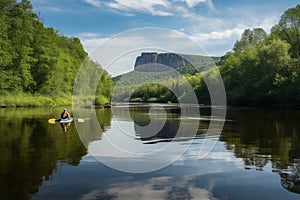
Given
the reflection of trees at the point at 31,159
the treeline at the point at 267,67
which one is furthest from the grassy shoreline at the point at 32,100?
the treeline at the point at 267,67

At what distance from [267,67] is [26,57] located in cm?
5475

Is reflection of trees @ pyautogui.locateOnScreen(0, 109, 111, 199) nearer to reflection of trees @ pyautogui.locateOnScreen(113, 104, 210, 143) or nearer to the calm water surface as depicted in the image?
the calm water surface

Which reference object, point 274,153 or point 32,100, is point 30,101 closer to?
point 32,100

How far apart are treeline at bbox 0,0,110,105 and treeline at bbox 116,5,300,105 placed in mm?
48466

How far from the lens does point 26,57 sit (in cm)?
6303

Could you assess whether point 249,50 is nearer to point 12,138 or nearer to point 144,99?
point 12,138

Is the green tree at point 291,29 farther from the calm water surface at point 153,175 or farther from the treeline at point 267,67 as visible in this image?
the calm water surface at point 153,175

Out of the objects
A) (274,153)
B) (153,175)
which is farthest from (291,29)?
(153,175)

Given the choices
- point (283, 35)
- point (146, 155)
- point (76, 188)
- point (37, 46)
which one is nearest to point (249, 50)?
point (283, 35)

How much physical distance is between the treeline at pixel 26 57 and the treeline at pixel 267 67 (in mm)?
48466

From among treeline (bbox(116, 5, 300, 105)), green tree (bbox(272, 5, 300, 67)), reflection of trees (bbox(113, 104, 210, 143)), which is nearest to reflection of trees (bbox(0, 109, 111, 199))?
reflection of trees (bbox(113, 104, 210, 143))

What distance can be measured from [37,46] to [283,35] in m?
60.2

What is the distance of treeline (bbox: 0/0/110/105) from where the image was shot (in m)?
58.7

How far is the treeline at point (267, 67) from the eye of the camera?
72.6 meters
